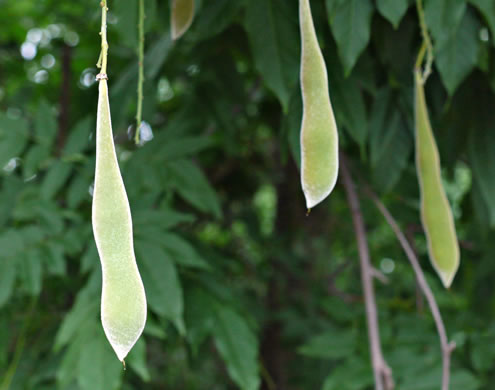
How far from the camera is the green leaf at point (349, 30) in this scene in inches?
45.6

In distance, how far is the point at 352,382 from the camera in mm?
1659

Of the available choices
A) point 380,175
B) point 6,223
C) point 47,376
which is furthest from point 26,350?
point 380,175

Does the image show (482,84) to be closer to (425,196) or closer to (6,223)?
(425,196)

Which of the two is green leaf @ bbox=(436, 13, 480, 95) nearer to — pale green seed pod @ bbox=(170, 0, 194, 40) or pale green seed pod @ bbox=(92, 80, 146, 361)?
pale green seed pod @ bbox=(170, 0, 194, 40)

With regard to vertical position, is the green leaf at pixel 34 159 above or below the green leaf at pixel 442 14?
below

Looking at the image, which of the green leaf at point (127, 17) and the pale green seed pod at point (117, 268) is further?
the green leaf at point (127, 17)

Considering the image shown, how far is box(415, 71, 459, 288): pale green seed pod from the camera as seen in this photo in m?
1.13

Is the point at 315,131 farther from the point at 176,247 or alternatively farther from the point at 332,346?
the point at 332,346

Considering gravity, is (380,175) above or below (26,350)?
above

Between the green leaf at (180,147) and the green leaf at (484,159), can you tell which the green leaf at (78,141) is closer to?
the green leaf at (180,147)

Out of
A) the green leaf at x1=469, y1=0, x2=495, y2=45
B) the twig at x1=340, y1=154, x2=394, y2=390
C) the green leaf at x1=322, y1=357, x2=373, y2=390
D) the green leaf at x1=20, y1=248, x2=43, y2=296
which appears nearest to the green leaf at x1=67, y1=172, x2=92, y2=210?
the green leaf at x1=20, y1=248, x2=43, y2=296

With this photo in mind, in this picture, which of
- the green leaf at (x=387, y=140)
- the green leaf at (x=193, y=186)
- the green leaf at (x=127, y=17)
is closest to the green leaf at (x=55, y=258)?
the green leaf at (x=193, y=186)

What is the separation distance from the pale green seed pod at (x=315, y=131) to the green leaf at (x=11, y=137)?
3.88 feet

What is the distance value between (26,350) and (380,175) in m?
1.15
